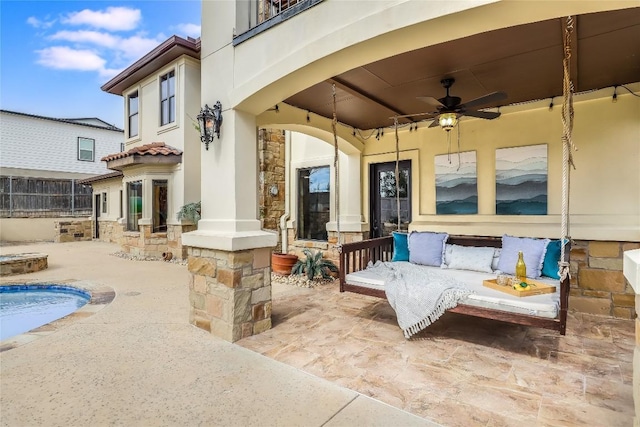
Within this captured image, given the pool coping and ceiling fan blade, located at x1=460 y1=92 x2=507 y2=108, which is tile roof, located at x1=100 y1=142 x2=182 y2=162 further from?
ceiling fan blade, located at x1=460 y1=92 x2=507 y2=108

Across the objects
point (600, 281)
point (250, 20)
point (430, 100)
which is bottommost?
point (600, 281)

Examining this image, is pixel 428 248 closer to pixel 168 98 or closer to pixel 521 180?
pixel 521 180

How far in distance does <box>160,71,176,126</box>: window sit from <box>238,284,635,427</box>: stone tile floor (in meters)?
7.23

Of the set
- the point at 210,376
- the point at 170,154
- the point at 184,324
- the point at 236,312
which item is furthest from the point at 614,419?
the point at 170,154

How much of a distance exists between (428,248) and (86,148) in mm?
17412

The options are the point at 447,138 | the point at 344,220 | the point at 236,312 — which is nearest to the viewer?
the point at 236,312

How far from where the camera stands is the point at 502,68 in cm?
→ 351

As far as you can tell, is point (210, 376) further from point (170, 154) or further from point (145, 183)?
point (145, 183)

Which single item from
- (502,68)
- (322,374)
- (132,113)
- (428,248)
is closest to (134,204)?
(132,113)

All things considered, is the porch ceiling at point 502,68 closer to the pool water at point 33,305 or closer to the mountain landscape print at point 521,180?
the mountain landscape print at point 521,180

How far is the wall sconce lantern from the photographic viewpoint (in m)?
3.41

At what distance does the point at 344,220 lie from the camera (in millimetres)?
6441

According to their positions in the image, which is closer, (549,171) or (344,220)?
(549,171)

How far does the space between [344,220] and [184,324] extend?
11.7 feet
